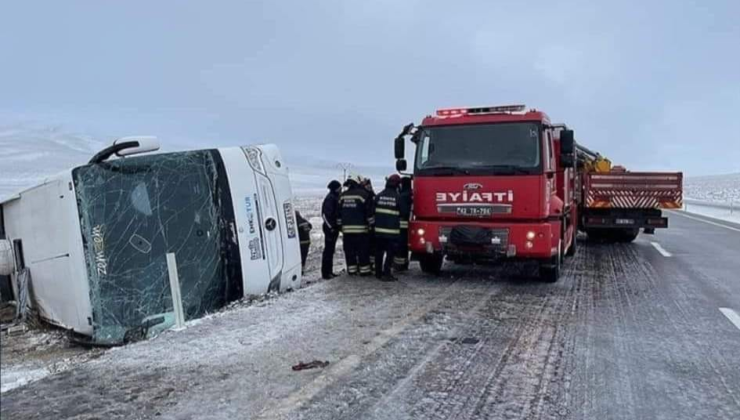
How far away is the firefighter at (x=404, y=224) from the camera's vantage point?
858cm

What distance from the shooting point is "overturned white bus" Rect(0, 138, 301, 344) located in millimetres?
5934

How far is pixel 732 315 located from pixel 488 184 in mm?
3300

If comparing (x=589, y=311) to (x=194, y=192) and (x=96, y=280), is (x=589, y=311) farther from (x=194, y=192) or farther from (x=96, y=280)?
(x=96, y=280)

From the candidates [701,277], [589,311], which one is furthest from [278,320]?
[701,277]

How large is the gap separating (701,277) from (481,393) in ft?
22.9

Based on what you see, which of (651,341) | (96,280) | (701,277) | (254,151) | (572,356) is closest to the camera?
(572,356)

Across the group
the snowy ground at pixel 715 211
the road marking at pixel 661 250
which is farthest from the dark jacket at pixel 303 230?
the snowy ground at pixel 715 211

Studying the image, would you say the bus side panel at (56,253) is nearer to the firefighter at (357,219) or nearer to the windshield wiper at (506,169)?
the firefighter at (357,219)

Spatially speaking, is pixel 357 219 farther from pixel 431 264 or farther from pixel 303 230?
pixel 431 264

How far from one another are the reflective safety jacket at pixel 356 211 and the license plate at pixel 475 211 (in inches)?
54.1

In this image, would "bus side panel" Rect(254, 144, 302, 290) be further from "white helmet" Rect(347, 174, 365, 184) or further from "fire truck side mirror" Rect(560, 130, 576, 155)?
"fire truck side mirror" Rect(560, 130, 576, 155)

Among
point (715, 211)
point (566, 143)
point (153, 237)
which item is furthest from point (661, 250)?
point (715, 211)

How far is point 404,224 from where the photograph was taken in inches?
348

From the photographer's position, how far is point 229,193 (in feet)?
22.6
